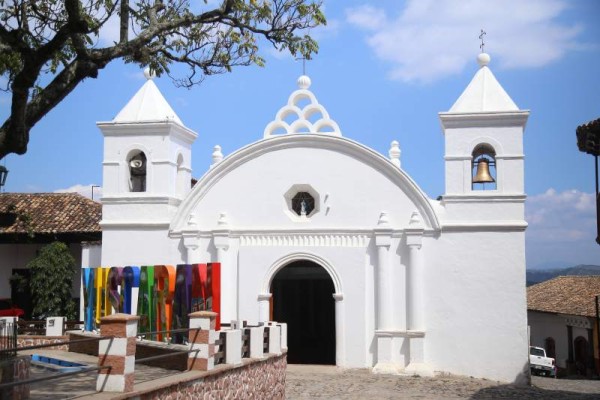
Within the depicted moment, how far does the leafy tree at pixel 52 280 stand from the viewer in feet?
77.7

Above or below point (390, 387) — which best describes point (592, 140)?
above

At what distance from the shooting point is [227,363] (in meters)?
13.6

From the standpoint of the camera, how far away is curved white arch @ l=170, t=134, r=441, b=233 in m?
19.9

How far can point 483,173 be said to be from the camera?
66.0 feet

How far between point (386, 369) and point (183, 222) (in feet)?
22.2

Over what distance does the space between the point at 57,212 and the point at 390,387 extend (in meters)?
14.8

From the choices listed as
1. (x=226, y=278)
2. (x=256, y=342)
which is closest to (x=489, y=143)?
(x=226, y=278)

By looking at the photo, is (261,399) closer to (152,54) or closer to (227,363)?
(227,363)

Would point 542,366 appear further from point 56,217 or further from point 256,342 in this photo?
point 56,217

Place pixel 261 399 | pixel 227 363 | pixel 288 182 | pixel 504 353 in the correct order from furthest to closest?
pixel 288 182 → pixel 504 353 → pixel 261 399 → pixel 227 363

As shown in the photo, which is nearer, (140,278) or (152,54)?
(152,54)

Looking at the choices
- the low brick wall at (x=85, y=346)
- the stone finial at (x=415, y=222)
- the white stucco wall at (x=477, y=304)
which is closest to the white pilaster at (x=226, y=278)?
the low brick wall at (x=85, y=346)

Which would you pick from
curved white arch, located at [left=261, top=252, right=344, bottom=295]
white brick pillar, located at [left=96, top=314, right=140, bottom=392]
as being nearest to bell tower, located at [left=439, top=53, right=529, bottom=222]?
curved white arch, located at [left=261, top=252, right=344, bottom=295]

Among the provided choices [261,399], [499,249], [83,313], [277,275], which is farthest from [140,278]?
[499,249]
